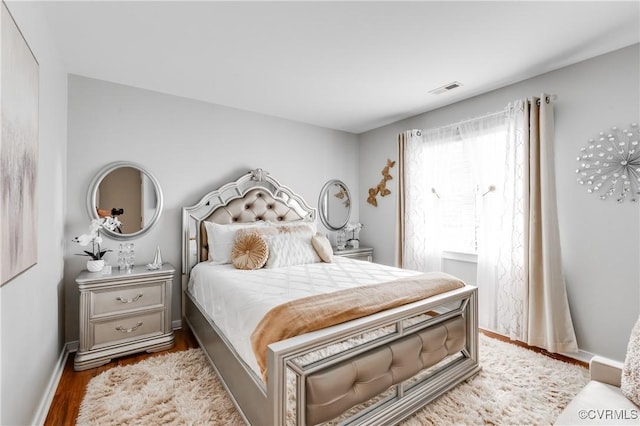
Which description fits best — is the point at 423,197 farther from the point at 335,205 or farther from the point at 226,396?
the point at 226,396

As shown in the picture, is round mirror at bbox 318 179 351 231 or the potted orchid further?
round mirror at bbox 318 179 351 231

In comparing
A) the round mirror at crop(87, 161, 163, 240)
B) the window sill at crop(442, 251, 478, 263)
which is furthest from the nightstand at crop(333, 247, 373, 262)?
the round mirror at crop(87, 161, 163, 240)

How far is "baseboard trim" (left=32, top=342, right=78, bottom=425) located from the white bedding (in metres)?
1.02

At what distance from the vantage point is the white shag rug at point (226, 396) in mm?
1738

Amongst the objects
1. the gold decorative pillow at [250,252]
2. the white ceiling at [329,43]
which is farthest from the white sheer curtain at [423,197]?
the gold decorative pillow at [250,252]

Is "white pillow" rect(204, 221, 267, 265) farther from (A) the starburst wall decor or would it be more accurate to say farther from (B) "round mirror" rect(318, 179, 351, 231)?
(A) the starburst wall decor

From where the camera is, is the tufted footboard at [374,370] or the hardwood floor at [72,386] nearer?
the tufted footboard at [374,370]

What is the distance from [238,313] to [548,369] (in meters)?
2.35

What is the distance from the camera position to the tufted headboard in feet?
10.0

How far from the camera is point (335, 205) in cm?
436

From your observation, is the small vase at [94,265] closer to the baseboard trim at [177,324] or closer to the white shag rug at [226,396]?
the white shag rug at [226,396]

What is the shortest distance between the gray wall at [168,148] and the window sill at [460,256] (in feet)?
6.13

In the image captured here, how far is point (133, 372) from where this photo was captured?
2.23 m

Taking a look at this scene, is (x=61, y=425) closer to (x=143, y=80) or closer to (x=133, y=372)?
(x=133, y=372)
